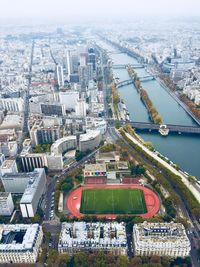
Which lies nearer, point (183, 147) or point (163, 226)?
point (163, 226)

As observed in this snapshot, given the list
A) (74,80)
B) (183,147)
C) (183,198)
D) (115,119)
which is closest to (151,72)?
(74,80)

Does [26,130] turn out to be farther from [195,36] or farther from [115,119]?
[195,36]

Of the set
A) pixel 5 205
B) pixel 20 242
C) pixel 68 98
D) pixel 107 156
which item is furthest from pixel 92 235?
pixel 68 98

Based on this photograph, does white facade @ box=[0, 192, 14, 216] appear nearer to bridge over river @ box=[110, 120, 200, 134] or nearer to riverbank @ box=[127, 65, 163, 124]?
bridge over river @ box=[110, 120, 200, 134]

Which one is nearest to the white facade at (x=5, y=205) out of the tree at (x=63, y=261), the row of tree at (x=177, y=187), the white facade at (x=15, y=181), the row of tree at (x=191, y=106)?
the white facade at (x=15, y=181)

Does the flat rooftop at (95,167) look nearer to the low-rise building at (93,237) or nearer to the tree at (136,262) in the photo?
the low-rise building at (93,237)

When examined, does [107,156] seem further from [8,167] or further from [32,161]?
[8,167]
